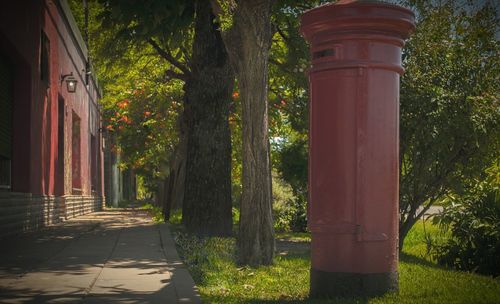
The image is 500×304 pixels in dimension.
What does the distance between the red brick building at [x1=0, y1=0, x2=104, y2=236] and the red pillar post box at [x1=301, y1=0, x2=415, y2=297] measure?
23.3 ft

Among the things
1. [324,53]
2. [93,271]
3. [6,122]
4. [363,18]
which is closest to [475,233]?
[324,53]

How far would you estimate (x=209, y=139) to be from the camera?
12.5m

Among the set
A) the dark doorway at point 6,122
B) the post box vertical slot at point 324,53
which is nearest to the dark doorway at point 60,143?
the dark doorway at point 6,122

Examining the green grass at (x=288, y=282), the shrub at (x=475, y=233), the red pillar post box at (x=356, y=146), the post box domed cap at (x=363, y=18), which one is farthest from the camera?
the shrub at (x=475, y=233)

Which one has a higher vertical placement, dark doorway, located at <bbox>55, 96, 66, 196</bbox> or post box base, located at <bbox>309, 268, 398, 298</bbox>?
dark doorway, located at <bbox>55, 96, 66, 196</bbox>

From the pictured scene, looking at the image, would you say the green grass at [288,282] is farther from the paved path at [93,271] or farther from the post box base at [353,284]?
the paved path at [93,271]

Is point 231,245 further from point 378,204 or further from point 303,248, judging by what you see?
point 378,204

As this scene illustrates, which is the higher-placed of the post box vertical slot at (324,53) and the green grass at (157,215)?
the post box vertical slot at (324,53)

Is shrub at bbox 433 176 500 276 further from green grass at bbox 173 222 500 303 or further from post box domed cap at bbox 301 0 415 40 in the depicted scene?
post box domed cap at bbox 301 0 415 40

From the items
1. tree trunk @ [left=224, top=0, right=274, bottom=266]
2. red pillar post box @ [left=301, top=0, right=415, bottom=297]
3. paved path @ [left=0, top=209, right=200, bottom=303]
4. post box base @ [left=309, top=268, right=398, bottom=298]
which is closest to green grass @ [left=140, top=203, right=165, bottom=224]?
paved path @ [left=0, top=209, right=200, bottom=303]

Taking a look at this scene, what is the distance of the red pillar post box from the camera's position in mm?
5566

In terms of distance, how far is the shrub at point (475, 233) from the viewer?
29.0ft

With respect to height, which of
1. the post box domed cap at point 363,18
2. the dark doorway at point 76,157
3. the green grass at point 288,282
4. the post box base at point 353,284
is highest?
the post box domed cap at point 363,18

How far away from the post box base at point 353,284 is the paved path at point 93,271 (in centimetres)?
113
